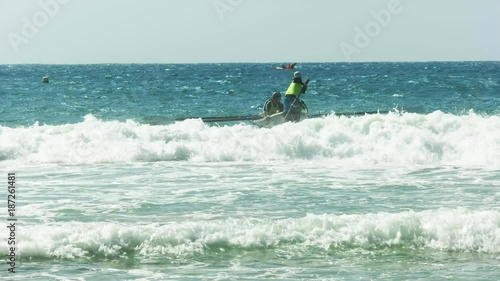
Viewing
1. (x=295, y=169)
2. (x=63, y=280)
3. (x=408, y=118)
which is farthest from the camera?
(x=408, y=118)

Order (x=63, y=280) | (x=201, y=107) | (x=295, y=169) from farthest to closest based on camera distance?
(x=201, y=107), (x=295, y=169), (x=63, y=280)

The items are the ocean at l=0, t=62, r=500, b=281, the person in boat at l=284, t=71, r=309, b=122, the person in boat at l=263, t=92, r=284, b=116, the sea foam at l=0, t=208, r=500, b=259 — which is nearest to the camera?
the ocean at l=0, t=62, r=500, b=281

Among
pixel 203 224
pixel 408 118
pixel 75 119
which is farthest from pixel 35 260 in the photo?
pixel 75 119

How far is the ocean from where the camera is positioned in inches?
468

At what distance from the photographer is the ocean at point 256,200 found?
11883mm

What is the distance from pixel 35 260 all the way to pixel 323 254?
4.05 metres

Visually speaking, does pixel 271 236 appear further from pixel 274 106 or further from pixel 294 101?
pixel 274 106

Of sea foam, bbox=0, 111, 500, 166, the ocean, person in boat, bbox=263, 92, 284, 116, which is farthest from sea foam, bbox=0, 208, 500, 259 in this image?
person in boat, bbox=263, 92, 284, 116

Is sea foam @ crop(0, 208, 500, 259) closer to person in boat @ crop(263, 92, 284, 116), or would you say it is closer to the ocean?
the ocean

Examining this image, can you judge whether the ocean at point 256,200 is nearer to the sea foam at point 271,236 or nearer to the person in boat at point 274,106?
the sea foam at point 271,236

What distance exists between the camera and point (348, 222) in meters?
13.3

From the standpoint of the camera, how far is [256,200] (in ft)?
51.4

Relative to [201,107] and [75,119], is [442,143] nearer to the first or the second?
[75,119]

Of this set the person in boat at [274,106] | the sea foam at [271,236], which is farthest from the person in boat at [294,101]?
the sea foam at [271,236]
